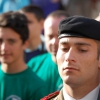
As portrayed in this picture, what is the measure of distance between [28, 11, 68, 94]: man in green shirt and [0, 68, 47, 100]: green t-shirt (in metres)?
0.33

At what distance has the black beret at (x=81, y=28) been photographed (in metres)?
3.53

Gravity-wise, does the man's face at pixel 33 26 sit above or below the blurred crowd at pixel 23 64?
above

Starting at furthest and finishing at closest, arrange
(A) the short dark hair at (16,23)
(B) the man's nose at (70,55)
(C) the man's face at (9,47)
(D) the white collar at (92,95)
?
1. (A) the short dark hair at (16,23)
2. (C) the man's face at (9,47)
3. (D) the white collar at (92,95)
4. (B) the man's nose at (70,55)

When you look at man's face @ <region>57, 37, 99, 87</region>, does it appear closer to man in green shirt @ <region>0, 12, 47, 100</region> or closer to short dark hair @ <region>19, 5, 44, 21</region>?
man in green shirt @ <region>0, 12, 47, 100</region>

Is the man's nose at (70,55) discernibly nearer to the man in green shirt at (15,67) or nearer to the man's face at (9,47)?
the man in green shirt at (15,67)

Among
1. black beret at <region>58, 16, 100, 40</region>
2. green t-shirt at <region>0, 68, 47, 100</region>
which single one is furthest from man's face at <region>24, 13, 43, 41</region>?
black beret at <region>58, 16, 100, 40</region>

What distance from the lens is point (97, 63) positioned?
360 centimetres

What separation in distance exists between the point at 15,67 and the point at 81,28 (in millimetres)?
1783

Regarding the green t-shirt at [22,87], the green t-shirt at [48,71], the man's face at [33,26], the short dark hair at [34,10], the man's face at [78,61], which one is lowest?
the man's face at [78,61]

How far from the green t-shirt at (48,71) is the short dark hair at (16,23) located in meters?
0.48

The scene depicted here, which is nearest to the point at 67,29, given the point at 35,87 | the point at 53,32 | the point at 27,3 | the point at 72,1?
the point at 35,87

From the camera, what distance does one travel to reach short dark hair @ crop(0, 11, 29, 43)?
5.27m

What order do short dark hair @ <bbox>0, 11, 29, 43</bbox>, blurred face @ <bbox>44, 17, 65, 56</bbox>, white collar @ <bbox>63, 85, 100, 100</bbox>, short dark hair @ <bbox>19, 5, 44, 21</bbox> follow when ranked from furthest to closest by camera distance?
short dark hair @ <bbox>19, 5, 44, 21</bbox> < blurred face @ <bbox>44, 17, 65, 56</bbox> < short dark hair @ <bbox>0, 11, 29, 43</bbox> < white collar @ <bbox>63, 85, 100, 100</bbox>

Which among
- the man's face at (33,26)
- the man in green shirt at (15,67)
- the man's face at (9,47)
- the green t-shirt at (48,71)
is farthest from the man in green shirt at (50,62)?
the man's face at (33,26)
